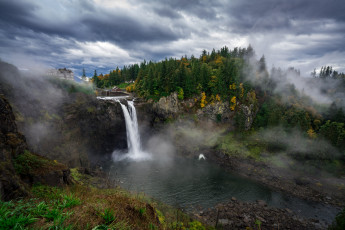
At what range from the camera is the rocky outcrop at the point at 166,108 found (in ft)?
166

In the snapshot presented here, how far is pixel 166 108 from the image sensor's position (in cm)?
5059

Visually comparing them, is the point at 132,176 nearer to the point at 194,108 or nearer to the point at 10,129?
the point at 10,129

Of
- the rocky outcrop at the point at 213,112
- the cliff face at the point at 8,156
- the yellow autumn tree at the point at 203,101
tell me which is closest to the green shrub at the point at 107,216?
the cliff face at the point at 8,156

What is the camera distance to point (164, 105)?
50.7 metres

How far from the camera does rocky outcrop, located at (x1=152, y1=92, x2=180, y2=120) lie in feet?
166

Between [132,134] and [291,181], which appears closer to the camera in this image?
[291,181]

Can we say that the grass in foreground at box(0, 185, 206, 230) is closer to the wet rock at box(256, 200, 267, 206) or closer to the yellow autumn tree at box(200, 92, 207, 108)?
the wet rock at box(256, 200, 267, 206)

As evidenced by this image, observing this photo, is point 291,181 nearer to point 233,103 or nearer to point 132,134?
point 233,103

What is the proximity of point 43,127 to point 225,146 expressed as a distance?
40707 millimetres

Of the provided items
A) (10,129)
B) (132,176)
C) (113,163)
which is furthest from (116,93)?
(10,129)

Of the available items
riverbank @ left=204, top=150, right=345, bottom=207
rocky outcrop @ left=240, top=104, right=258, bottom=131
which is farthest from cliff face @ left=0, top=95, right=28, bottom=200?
rocky outcrop @ left=240, top=104, right=258, bottom=131

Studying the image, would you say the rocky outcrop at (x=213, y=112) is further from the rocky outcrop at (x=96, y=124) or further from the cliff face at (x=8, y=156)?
the cliff face at (x=8, y=156)

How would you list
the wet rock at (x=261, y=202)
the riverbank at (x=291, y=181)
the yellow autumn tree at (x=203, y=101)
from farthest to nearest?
the yellow autumn tree at (x=203, y=101)
the riverbank at (x=291, y=181)
the wet rock at (x=261, y=202)

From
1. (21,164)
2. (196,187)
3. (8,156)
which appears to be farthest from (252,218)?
(8,156)
